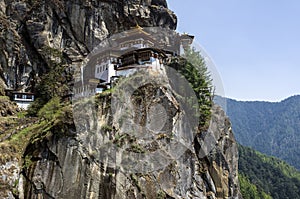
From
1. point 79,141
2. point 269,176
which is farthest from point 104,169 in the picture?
point 269,176

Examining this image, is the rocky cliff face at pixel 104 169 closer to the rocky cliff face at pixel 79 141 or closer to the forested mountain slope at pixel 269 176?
the rocky cliff face at pixel 79 141

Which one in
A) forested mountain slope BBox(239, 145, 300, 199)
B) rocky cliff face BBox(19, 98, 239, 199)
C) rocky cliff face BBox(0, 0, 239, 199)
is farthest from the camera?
forested mountain slope BBox(239, 145, 300, 199)

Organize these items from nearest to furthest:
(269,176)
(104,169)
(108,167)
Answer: (104,169) < (108,167) < (269,176)

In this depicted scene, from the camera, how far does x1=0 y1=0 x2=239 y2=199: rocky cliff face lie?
2227 centimetres

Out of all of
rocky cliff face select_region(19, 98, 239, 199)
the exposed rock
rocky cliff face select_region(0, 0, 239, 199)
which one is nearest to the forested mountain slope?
rocky cliff face select_region(0, 0, 239, 199)

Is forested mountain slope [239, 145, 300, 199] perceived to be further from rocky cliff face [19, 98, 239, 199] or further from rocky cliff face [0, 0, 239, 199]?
rocky cliff face [19, 98, 239, 199]

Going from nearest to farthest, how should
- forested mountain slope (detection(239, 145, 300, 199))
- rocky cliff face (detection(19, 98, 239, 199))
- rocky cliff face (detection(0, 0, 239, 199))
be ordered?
1. rocky cliff face (detection(19, 98, 239, 199))
2. rocky cliff face (detection(0, 0, 239, 199))
3. forested mountain slope (detection(239, 145, 300, 199))

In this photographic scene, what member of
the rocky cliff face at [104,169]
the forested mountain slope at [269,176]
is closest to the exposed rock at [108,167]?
the rocky cliff face at [104,169]

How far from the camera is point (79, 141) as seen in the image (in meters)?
23.2

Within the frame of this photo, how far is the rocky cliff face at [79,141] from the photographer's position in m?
22.3

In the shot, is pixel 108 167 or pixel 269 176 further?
pixel 269 176

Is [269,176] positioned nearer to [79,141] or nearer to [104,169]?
[104,169]

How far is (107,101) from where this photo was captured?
26141 millimetres

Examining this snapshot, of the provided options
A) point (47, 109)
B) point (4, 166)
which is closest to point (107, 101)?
point (47, 109)
